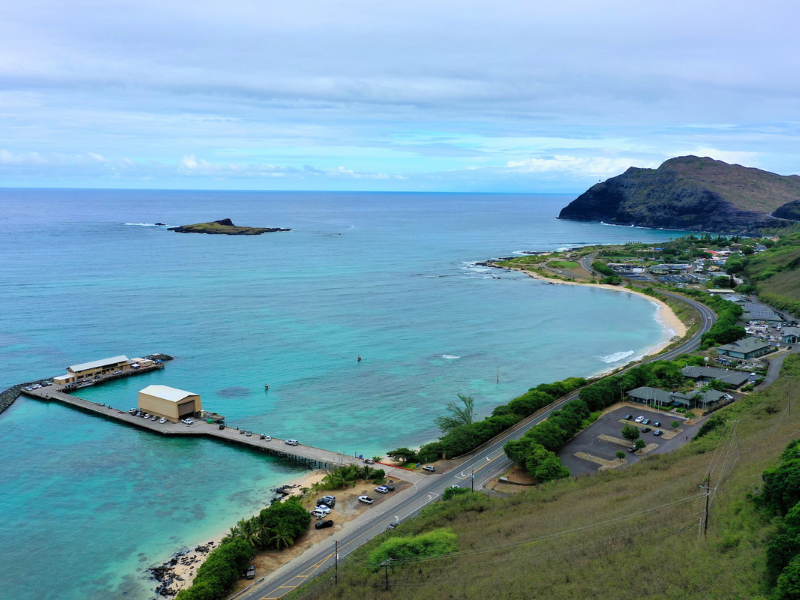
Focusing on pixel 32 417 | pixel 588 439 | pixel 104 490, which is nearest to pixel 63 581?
pixel 104 490

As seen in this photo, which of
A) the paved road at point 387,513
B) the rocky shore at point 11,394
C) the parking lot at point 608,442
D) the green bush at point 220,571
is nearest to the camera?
the green bush at point 220,571

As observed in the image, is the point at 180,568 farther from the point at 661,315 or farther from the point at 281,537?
the point at 661,315

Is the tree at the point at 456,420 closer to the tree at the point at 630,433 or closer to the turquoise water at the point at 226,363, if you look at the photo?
the turquoise water at the point at 226,363

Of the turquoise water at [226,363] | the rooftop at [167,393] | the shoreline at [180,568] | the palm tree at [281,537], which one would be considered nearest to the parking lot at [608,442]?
the turquoise water at [226,363]

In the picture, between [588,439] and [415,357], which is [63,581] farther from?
[415,357]

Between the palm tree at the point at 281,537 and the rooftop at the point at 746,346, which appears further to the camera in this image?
the rooftop at the point at 746,346

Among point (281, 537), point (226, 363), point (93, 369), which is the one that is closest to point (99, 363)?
point (93, 369)

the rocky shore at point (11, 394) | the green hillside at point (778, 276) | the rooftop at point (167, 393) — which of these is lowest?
the rocky shore at point (11, 394)
